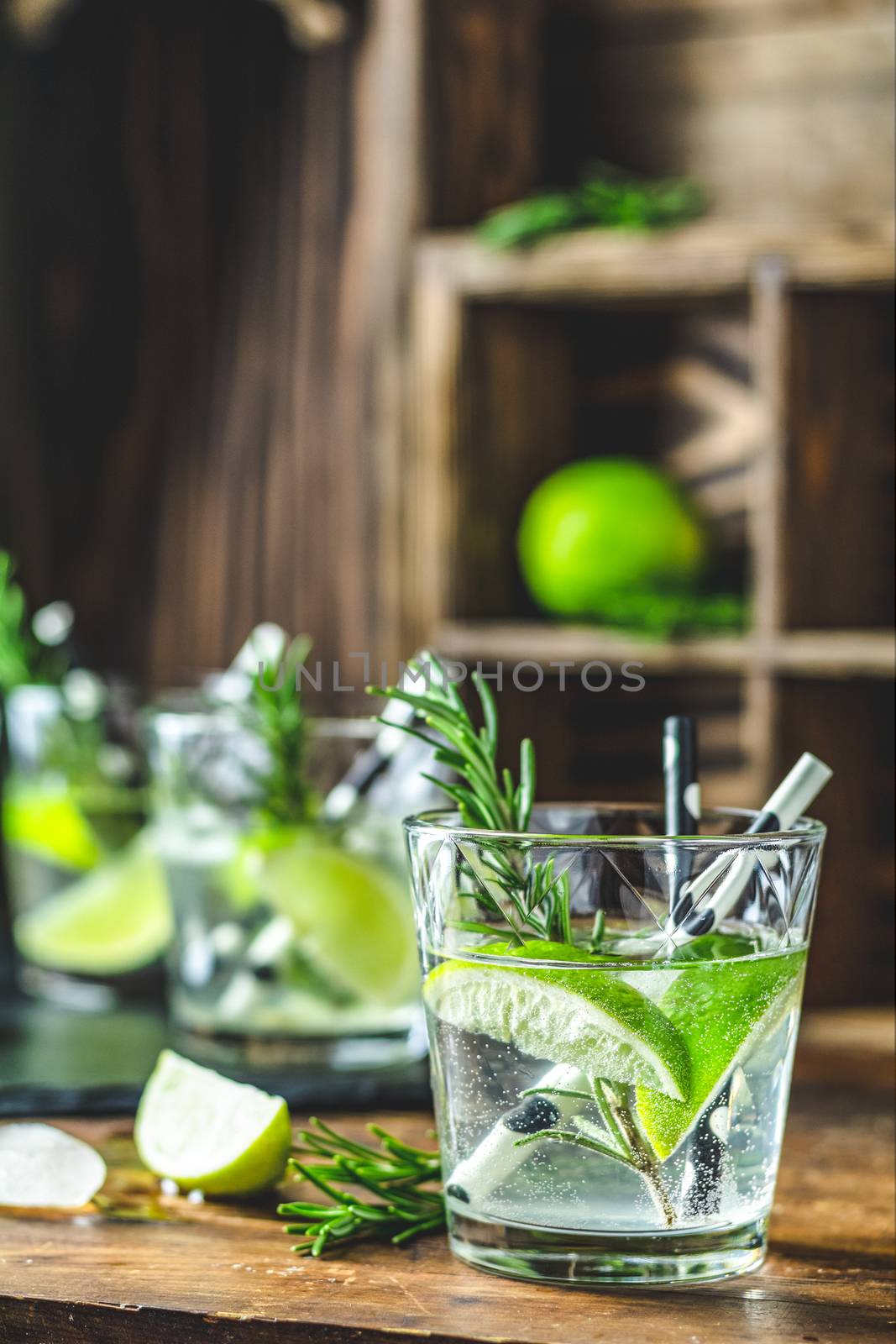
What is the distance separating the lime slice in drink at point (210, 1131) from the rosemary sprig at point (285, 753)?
0.24 metres

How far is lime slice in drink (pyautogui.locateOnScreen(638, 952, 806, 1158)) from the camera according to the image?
598 millimetres

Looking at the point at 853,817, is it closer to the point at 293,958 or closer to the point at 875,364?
the point at 875,364

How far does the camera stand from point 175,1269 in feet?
2.14

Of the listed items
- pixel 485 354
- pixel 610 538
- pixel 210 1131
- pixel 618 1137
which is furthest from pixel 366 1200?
pixel 485 354

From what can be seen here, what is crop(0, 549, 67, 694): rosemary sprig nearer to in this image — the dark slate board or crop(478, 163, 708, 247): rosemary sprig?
the dark slate board

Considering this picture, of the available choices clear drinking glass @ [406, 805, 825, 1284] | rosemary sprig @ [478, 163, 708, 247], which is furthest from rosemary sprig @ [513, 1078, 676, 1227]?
rosemary sprig @ [478, 163, 708, 247]

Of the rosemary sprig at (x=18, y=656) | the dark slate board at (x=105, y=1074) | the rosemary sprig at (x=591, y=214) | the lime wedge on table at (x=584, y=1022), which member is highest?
the rosemary sprig at (x=591, y=214)

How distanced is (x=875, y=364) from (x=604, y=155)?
0.35 metres

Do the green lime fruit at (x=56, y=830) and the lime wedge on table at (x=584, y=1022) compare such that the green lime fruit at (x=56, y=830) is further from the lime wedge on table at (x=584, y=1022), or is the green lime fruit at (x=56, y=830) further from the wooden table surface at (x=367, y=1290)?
the lime wedge on table at (x=584, y=1022)

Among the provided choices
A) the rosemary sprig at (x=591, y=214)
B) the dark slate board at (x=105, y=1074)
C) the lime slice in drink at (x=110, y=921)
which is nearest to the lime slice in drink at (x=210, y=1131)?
the dark slate board at (x=105, y=1074)

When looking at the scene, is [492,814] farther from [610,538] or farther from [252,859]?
[610,538]

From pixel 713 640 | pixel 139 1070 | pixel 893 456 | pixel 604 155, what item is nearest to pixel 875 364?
pixel 893 456

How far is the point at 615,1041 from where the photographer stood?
593 millimetres

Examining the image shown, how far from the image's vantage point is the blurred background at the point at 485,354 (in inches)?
47.8
